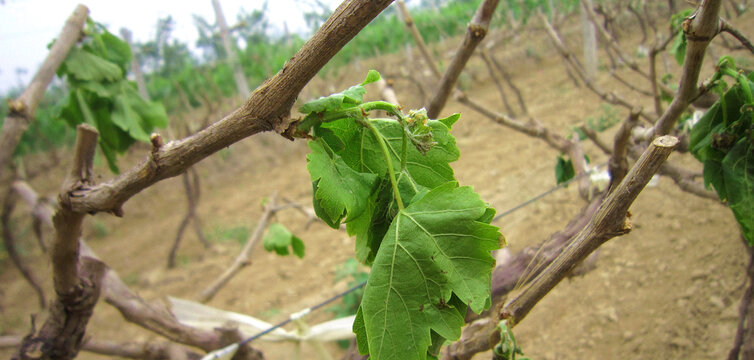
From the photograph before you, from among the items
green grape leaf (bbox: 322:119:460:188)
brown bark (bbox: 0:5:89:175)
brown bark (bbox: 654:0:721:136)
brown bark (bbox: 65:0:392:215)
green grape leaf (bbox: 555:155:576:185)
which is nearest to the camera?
brown bark (bbox: 65:0:392:215)

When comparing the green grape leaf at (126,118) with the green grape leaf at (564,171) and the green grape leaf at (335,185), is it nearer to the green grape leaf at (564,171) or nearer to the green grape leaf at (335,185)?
the green grape leaf at (335,185)

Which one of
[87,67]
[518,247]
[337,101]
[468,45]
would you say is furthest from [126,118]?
[518,247]

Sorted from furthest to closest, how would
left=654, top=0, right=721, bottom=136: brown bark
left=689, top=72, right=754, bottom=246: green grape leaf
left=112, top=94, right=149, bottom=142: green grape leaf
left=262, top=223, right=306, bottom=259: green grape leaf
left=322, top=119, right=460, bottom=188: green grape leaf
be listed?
left=262, top=223, right=306, bottom=259: green grape leaf → left=112, top=94, right=149, bottom=142: green grape leaf → left=689, top=72, right=754, bottom=246: green grape leaf → left=654, top=0, right=721, bottom=136: brown bark → left=322, top=119, right=460, bottom=188: green grape leaf

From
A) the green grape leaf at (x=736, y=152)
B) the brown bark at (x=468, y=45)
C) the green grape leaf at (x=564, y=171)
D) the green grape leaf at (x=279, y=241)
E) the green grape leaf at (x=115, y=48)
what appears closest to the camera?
the green grape leaf at (x=736, y=152)

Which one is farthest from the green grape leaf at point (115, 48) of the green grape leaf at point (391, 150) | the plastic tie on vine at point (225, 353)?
the green grape leaf at point (391, 150)

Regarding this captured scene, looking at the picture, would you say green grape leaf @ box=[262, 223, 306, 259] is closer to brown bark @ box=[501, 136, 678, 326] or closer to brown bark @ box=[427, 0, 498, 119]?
brown bark @ box=[427, 0, 498, 119]

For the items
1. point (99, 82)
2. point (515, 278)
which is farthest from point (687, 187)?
point (99, 82)

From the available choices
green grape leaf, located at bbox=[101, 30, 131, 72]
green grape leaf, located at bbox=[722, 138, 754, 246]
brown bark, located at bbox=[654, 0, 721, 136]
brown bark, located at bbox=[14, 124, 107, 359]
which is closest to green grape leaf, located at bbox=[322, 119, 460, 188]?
brown bark, located at bbox=[654, 0, 721, 136]

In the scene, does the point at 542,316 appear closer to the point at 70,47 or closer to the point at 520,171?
the point at 70,47
